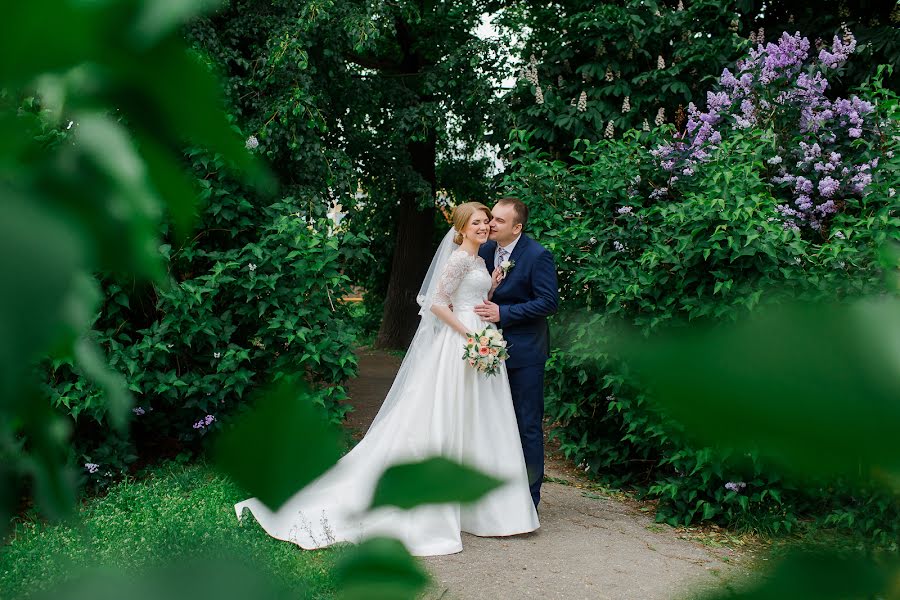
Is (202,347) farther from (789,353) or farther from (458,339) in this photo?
(789,353)

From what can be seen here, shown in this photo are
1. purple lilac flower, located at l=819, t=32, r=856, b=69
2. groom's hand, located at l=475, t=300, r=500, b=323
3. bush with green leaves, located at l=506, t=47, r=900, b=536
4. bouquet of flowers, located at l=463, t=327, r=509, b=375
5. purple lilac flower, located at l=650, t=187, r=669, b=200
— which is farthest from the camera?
purple lilac flower, located at l=819, t=32, r=856, b=69

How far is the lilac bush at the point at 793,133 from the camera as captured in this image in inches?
223

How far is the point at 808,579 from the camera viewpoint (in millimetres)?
249

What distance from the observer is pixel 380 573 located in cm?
32

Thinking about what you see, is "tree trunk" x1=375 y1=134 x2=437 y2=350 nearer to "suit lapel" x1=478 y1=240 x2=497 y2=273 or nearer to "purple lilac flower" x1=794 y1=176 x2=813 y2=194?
"suit lapel" x1=478 y1=240 x2=497 y2=273

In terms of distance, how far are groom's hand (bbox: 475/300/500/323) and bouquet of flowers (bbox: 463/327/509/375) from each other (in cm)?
16

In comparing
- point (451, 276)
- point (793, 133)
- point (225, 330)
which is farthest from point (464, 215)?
point (793, 133)

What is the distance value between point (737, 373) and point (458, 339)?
16.9 feet

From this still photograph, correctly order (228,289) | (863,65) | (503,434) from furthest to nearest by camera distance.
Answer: (863,65) < (228,289) < (503,434)

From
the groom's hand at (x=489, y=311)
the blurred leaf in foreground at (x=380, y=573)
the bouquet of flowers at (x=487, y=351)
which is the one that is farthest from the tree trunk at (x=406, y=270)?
the blurred leaf in foreground at (x=380, y=573)

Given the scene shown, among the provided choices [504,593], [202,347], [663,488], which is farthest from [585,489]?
[202,347]

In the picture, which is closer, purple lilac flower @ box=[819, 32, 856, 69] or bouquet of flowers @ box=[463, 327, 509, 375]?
bouquet of flowers @ box=[463, 327, 509, 375]

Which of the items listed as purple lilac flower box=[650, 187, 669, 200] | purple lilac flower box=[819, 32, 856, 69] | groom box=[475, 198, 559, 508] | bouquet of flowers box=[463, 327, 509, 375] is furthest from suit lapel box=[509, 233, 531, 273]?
purple lilac flower box=[819, 32, 856, 69]

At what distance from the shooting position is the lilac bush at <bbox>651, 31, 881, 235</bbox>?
5.66 m
